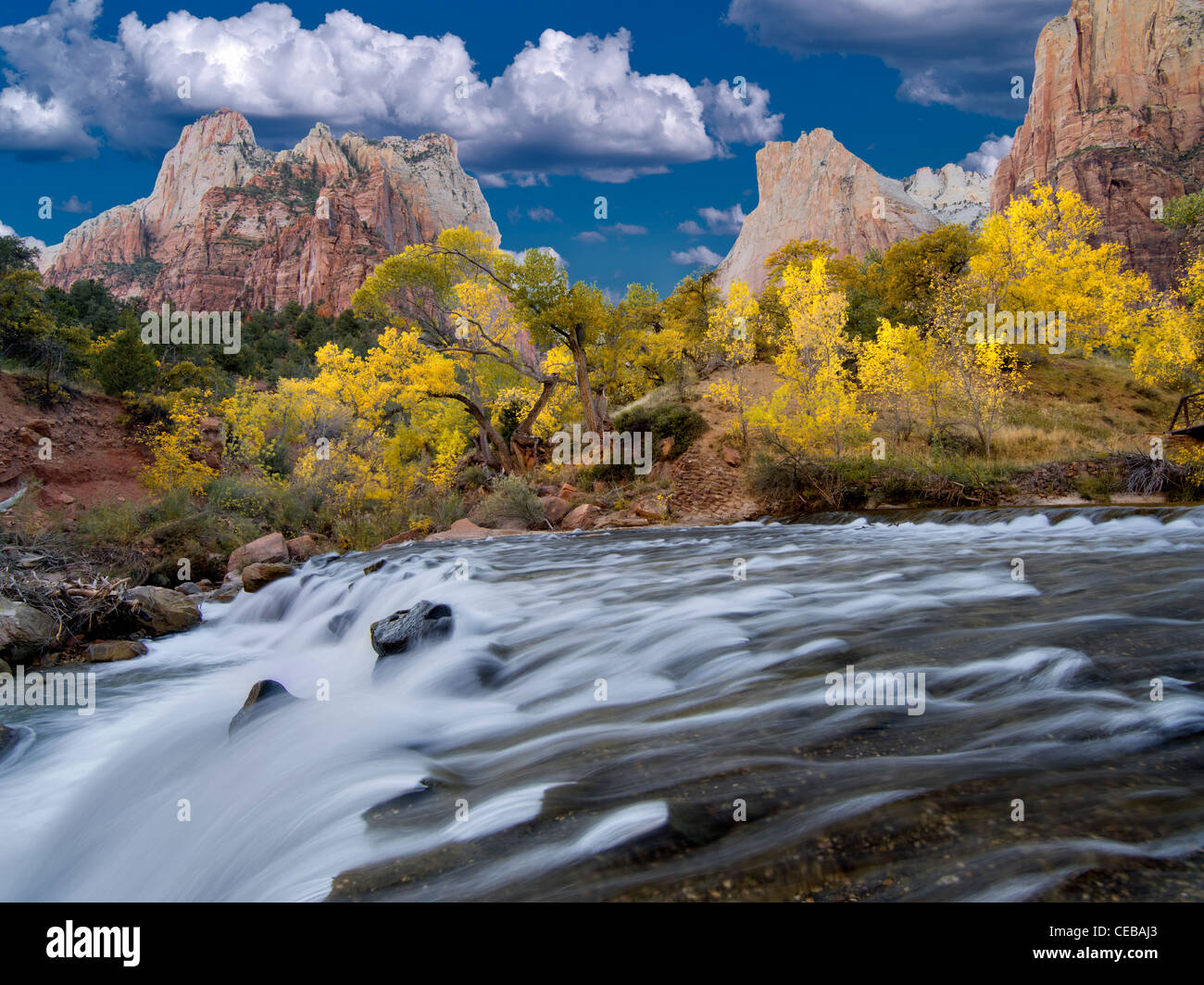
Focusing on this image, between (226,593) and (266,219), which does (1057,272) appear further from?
(266,219)

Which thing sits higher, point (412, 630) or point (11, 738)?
point (412, 630)

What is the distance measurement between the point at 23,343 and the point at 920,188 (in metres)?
200


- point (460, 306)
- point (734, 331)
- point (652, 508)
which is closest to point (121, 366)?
point (460, 306)

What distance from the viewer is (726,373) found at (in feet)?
117

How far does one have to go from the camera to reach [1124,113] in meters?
96.4

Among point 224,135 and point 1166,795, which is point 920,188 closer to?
point 224,135

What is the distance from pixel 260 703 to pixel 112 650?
4.87 metres

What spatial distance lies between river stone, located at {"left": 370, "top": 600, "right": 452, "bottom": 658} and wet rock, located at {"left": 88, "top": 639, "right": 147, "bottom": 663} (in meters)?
4.15

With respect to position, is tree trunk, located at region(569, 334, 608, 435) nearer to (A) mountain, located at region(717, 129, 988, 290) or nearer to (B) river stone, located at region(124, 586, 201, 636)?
(B) river stone, located at region(124, 586, 201, 636)

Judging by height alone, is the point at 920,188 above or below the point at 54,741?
above

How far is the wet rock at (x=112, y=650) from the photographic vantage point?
8.55 metres
